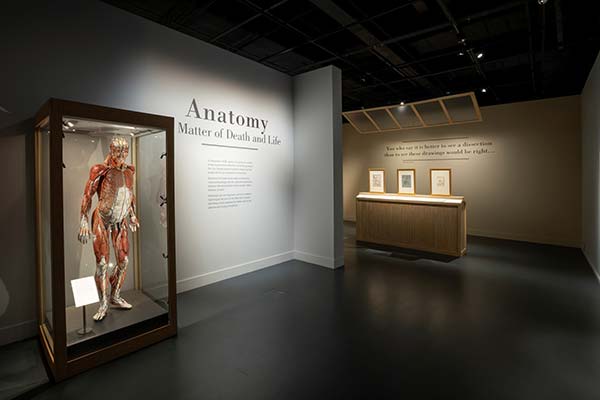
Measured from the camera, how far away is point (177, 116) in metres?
4.06

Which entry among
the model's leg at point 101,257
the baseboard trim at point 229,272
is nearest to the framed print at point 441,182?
the baseboard trim at point 229,272

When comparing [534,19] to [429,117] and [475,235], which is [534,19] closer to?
[429,117]

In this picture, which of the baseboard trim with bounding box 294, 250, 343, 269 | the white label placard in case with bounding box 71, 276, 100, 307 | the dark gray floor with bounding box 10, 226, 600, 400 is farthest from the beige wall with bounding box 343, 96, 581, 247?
the white label placard in case with bounding box 71, 276, 100, 307

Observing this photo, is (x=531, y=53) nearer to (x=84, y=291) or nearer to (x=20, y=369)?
(x=84, y=291)

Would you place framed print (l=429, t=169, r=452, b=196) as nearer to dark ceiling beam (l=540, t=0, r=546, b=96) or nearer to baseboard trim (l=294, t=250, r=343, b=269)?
dark ceiling beam (l=540, t=0, r=546, b=96)

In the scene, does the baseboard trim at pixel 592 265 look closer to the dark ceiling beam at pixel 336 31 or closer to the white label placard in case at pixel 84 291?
the dark ceiling beam at pixel 336 31

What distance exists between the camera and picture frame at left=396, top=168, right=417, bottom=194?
708 cm

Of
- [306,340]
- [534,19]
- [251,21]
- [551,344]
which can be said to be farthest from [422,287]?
[251,21]

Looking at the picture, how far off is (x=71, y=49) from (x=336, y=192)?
12.7 feet

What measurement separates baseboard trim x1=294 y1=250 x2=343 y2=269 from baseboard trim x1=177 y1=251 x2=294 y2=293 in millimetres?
145

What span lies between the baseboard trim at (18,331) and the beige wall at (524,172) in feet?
28.8

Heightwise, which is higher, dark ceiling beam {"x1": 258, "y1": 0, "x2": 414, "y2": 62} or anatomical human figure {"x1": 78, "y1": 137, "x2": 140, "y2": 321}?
dark ceiling beam {"x1": 258, "y1": 0, "x2": 414, "y2": 62}

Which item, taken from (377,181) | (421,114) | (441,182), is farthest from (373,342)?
(421,114)

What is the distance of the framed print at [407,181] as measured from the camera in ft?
23.2
